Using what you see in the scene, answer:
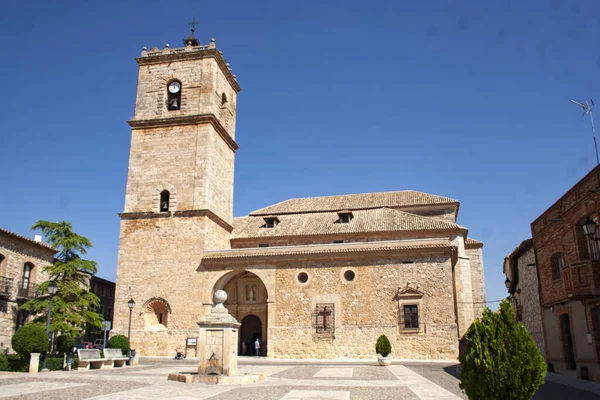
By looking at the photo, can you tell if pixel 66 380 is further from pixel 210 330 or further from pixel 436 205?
pixel 436 205

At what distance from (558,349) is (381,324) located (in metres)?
8.62

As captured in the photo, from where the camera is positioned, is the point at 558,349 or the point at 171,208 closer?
the point at 558,349

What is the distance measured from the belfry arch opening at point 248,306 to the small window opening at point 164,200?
18.9ft

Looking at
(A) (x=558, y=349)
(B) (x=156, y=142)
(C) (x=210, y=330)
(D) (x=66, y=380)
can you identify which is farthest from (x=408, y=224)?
(D) (x=66, y=380)

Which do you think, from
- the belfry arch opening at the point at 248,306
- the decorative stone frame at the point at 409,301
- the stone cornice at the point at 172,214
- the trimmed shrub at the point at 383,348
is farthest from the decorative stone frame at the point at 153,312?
the decorative stone frame at the point at 409,301

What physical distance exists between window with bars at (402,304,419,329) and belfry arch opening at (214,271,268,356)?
8098 millimetres

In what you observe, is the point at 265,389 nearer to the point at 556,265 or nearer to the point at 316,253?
the point at 556,265

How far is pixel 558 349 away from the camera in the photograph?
1777 cm

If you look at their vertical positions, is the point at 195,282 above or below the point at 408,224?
below

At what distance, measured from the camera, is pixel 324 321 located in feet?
82.4

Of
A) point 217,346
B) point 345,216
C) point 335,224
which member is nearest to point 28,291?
point 217,346

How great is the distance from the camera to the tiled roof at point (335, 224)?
29125 mm

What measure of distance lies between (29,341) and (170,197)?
516 inches

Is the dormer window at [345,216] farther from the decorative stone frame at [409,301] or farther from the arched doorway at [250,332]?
the arched doorway at [250,332]
